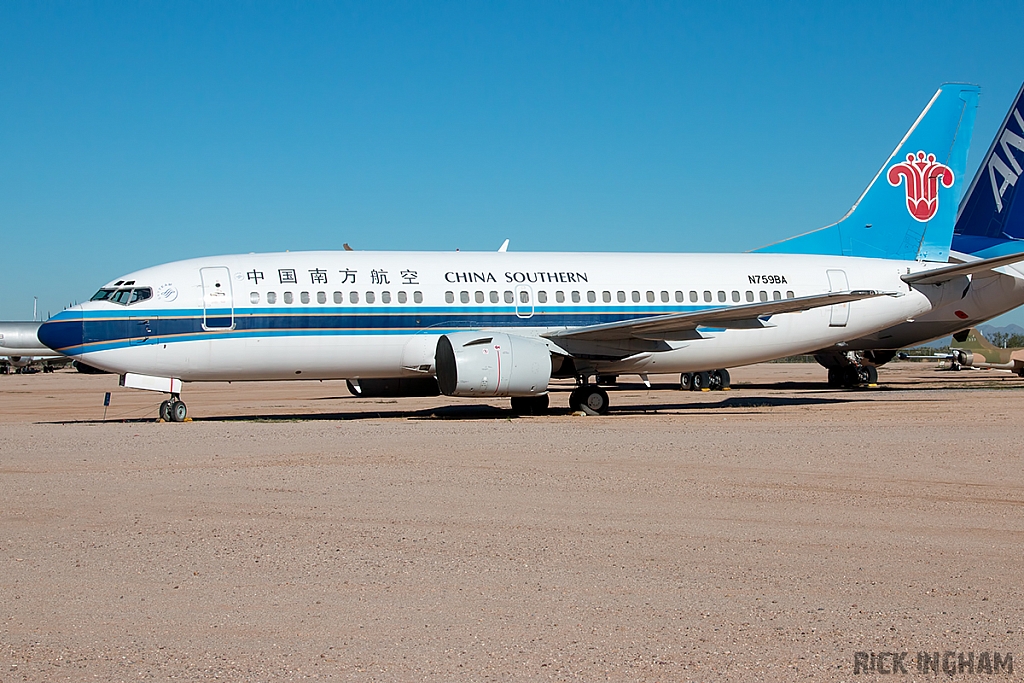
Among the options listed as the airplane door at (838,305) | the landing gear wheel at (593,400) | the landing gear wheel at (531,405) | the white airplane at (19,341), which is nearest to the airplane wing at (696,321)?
the landing gear wheel at (593,400)

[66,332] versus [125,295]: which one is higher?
[125,295]

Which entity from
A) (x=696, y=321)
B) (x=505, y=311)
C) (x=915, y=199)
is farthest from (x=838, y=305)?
(x=505, y=311)

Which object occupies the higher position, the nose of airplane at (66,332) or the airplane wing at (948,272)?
the airplane wing at (948,272)

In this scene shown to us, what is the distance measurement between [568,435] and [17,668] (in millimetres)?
11544

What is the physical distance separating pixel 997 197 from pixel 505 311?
67.4 feet

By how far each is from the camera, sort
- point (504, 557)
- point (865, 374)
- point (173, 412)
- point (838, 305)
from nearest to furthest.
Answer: point (504, 557) < point (173, 412) < point (838, 305) < point (865, 374)

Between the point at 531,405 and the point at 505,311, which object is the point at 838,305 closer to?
the point at 531,405

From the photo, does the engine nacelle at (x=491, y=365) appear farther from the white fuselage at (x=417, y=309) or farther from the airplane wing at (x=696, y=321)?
the airplane wing at (x=696, y=321)

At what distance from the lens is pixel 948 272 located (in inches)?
960

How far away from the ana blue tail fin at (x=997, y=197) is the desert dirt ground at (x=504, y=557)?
66.4ft

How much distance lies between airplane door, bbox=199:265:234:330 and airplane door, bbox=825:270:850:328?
14.3 metres

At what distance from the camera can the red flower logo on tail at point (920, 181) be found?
87.2ft

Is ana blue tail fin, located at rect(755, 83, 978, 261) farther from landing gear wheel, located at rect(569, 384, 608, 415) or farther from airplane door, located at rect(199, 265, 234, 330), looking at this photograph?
airplane door, located at rect(199, 265, 234, 330)

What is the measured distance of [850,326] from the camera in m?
25.0
